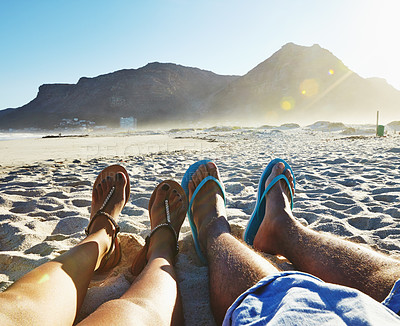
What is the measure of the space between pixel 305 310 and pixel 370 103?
63.4 metres

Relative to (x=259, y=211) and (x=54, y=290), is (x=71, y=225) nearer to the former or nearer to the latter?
(x=54, y=290)

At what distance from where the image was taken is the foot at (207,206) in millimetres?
1286

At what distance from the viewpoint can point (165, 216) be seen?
1.46 metres

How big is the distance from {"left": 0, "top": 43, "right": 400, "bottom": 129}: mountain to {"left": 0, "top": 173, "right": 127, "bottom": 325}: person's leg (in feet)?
165

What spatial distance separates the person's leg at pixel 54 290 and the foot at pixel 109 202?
0.33 ft

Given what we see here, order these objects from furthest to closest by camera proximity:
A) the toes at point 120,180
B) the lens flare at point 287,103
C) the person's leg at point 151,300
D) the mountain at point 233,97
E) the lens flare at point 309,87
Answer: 1. the lens flare at point 309,87
2. the lens flare at point 287,103
3. the mountain at point 233,97
4. the toes at point 120,180
5. the person's leg at point 151,300

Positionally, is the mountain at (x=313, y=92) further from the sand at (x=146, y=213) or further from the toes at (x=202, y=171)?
the toes at (x=202, y=171)

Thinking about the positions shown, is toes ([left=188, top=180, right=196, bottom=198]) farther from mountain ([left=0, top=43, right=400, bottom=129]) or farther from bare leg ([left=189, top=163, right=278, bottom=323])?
mountain ([left=0, top=43, right=400, bottom=129])

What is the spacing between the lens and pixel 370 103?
Answer: 52281mm

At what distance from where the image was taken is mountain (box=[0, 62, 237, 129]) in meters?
55.9

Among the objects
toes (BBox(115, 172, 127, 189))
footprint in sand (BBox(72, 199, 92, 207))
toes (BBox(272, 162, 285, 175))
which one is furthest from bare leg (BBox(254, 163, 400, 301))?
footprint in sand (BBox(72, 199, 92, 207))

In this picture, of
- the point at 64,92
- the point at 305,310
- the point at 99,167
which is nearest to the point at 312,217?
the point at 305,310

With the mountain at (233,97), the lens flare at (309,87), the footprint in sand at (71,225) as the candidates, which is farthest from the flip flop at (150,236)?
the lens flare at (309,87)

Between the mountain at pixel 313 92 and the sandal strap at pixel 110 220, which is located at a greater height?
the mountain at pixel 313 92
